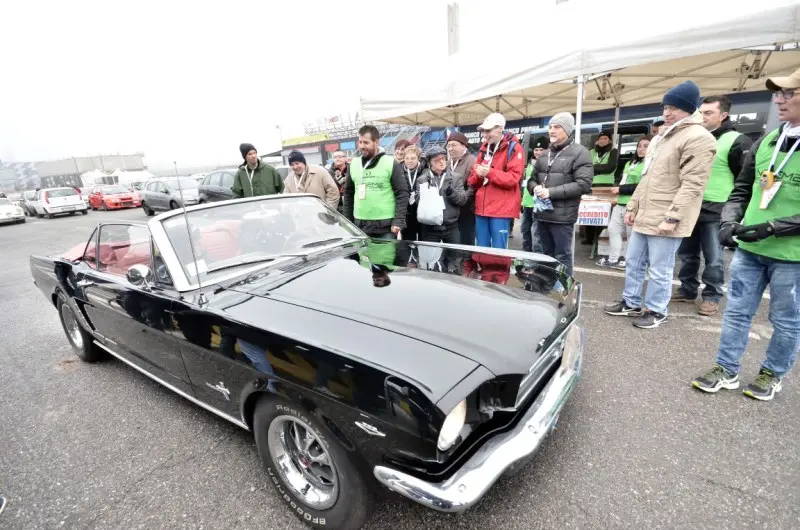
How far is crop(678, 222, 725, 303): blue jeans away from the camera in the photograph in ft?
12.2

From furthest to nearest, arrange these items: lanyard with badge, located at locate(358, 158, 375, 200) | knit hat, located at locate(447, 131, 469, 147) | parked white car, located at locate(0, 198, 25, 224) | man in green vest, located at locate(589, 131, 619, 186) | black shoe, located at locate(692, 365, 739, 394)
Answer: parked white car, located at locate(0, 198, 25, 224) < man in green vest, located at locate(589, 131, 619, 186) < knit hat, located at locate(447, 131, 469, 147) < lanyard with badge, located at locate(358, 158, 375, 200) < black shoe, located at locate(692, 365, 739, 394)

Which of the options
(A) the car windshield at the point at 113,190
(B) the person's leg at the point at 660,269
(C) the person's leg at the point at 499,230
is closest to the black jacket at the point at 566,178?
(C) the person's leg at the point at 499,230

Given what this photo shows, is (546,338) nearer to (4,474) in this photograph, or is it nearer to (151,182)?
(4,474)

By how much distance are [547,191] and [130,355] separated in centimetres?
386

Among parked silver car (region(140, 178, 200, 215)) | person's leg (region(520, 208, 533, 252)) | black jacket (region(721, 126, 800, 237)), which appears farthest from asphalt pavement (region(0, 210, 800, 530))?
parked silver car (region(140, 178, 200, 215))

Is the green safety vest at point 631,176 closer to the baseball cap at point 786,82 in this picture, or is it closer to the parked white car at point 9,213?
the baseball cap at point 786,82

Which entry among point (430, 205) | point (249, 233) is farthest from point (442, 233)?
point (249, 233)

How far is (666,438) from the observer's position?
2.16 metres

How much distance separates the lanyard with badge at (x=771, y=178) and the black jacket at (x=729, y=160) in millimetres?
1738

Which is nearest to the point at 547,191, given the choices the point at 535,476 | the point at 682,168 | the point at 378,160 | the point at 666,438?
the point at 682,168

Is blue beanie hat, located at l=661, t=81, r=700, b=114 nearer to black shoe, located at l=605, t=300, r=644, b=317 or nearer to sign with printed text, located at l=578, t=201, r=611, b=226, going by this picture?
black shoe, located at l=605, t=300, r=644, b=317

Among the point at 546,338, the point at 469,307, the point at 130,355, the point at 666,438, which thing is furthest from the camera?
the point at 130,355

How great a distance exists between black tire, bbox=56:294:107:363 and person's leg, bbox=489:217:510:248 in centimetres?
406

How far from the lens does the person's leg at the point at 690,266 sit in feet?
12.9
